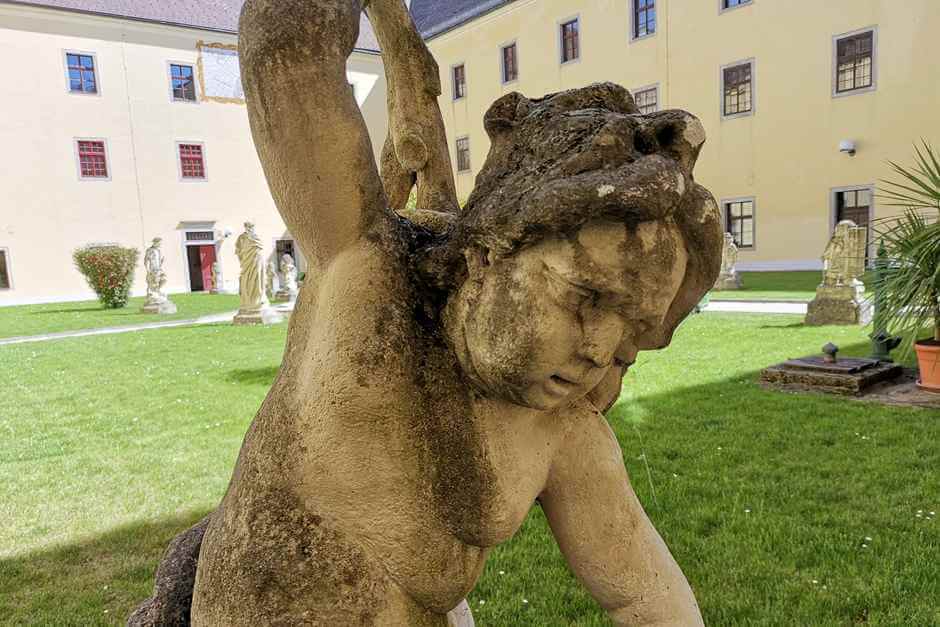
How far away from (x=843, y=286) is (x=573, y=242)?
10973 mm

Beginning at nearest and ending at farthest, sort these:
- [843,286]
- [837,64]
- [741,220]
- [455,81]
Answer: [843,286], [837,64], [741,220], [455,81]

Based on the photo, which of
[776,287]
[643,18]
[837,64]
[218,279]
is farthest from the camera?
[218,279]

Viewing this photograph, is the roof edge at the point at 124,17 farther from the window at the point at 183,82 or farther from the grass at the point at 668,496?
the grass at the point at 668,496

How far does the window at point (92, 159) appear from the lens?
2391 cm

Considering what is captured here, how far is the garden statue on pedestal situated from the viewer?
1014 centimetres

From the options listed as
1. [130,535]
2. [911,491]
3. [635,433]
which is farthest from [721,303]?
[130,535]

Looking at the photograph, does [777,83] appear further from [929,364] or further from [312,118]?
[312,118]

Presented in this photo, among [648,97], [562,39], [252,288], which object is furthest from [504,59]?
[252,288]

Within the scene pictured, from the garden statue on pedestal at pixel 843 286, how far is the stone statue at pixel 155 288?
15.0m

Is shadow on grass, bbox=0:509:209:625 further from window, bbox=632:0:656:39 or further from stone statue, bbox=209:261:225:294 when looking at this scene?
stone statue, bbox=209:261:225:294

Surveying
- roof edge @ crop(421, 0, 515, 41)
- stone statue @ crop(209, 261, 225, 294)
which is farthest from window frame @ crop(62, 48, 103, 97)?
roof edge @ crop(421, 0, 515, 41)

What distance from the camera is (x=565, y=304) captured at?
850 millimetres

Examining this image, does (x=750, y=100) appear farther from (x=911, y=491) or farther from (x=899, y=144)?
(x=911, y=491)

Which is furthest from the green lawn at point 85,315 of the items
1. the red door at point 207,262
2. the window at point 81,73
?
the window at point 81,73
